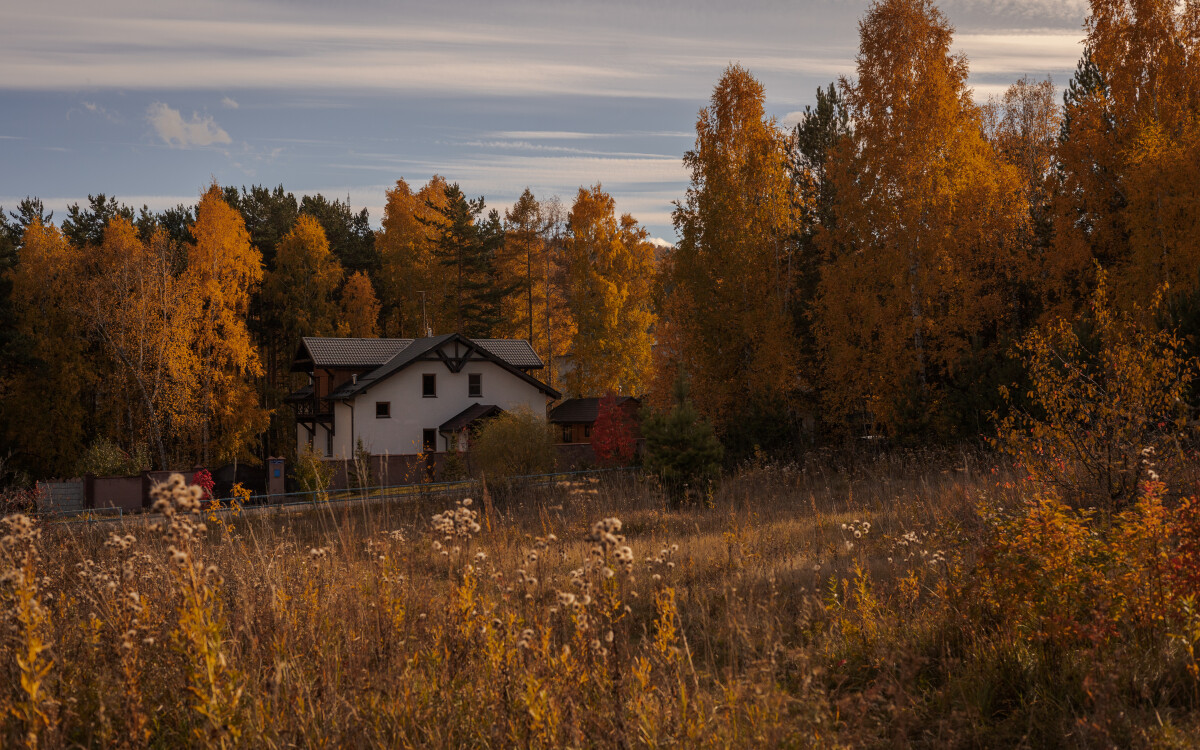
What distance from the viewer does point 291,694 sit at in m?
3.73

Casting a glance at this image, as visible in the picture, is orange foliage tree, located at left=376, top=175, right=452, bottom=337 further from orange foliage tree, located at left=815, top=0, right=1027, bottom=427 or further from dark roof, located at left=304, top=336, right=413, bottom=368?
orange foliage tree, located at left=815, top=0, right=1027, bottom=427

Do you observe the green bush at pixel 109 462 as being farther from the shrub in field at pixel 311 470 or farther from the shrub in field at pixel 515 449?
the shrub in field at pixel 515 449

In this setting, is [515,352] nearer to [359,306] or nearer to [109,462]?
[359,306]

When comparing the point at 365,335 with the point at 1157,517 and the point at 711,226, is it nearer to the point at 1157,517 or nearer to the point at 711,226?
the point at 711,226

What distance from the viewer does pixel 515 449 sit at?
22391mm

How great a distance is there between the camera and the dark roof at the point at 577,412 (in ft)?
120

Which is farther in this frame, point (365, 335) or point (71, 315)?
point (365, 335)

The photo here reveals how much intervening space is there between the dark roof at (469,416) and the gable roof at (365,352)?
9.40 feet

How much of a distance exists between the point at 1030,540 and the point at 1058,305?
1581 centimetres

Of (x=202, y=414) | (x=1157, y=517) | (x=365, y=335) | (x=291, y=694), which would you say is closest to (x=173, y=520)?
(x=291, y=694)

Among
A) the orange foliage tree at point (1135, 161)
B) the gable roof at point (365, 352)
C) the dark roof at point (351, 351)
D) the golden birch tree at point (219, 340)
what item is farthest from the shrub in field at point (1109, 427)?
the golden birch tree at point (219, 340)

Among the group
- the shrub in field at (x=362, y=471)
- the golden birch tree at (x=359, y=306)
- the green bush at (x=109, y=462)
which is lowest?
the shrub in field at (x=362, y=471)

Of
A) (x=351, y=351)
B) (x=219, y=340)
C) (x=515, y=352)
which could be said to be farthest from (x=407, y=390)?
(x=219, y=340)

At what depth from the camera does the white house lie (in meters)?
33.6
